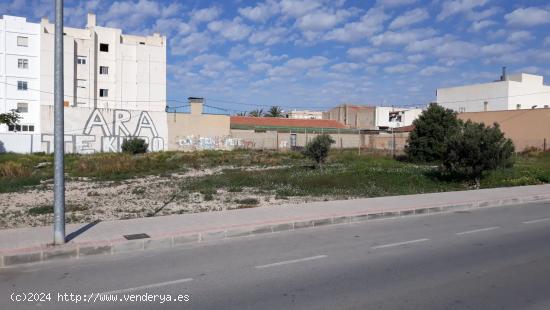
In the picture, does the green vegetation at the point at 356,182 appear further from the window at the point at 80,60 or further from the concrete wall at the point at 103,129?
the window at the point at 80,60

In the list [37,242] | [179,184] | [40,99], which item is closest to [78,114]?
[40,99]

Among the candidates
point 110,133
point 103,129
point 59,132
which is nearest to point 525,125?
point 110,133

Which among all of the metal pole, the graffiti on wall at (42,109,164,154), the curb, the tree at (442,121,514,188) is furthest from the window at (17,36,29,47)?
the curb

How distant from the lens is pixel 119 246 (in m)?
8.30

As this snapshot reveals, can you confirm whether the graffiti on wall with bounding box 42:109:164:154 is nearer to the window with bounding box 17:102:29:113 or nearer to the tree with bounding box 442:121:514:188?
the window with bounding box 17:102:29:113

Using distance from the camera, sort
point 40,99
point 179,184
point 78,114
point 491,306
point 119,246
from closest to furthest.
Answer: point 491,306, point 119,246, point 179,184, point 78,114, point 40,99

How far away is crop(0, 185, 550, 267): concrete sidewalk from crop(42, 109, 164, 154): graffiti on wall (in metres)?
42.6

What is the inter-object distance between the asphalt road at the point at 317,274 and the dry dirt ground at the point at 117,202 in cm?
365

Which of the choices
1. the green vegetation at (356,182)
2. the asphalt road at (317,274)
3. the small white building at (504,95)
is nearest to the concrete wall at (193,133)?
the green vegetation at (356,182)

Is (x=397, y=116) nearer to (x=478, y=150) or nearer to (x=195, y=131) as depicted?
(x=195, y=131)

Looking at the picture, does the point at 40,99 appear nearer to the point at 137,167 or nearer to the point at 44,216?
the point at 137,167

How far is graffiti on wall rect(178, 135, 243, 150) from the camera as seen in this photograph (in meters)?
56.4

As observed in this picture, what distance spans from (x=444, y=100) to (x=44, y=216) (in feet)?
262

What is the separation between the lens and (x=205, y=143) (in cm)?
5644
